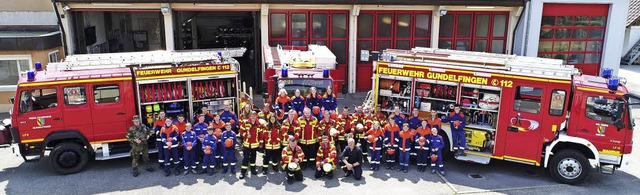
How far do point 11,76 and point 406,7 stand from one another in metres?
12.7

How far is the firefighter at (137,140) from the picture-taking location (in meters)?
10.3

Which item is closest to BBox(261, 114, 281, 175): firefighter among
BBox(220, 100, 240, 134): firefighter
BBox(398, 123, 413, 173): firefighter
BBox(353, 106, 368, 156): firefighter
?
BBox(220, 100, 240, 134): firefighter

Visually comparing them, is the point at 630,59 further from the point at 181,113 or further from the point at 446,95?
the point at 181,113

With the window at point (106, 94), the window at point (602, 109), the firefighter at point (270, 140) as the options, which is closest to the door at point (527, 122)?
the window at point (602, 109)

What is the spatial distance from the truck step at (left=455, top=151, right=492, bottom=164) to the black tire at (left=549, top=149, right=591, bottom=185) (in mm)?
1239

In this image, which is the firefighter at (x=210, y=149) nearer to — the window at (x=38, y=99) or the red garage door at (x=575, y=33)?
the window at (x=38, y=99)

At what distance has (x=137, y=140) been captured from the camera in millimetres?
10258

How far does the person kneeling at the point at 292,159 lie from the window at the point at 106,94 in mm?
3777

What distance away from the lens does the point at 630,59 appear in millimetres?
25547

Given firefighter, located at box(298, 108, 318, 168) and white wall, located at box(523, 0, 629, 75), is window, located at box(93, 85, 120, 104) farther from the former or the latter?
white wall, located at box(523, 0, 629, 75)

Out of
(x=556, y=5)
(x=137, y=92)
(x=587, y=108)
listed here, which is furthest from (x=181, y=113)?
(x=556, y=5)

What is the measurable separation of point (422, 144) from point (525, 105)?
221cm

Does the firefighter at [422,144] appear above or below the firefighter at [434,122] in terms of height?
below

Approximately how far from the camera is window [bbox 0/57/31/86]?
579 inches
